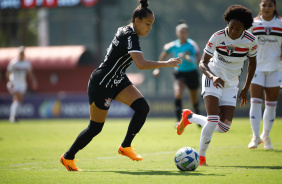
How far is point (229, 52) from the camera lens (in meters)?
7.06

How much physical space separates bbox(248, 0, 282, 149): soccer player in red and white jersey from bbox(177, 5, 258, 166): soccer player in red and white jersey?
165 centimetres

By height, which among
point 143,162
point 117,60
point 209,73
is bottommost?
point 143,162

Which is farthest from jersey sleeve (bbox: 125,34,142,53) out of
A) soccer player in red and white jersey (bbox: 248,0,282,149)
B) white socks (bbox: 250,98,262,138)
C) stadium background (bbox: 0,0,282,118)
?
stadium background (bbox: 0,0,282,118)

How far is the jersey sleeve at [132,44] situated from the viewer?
658cm

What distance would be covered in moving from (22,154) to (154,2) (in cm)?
2889

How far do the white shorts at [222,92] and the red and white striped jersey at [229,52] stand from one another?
4.2 inches

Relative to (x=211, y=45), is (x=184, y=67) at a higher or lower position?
lower

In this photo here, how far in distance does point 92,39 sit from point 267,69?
36080mm

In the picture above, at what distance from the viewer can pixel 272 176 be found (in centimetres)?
598

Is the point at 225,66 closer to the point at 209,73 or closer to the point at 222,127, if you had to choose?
the point at 209,73

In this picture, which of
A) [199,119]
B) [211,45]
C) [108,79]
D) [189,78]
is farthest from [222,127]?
[189,78]

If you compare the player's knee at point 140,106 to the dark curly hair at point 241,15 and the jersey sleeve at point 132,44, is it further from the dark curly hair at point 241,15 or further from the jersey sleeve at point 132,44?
the dark curly hair at point 241,15

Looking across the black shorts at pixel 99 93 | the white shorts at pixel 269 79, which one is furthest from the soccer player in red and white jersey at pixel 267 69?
the black shorts at pixel 99 93

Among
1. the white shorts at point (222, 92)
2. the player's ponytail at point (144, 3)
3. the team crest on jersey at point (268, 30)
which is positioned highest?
the player's ponytail at point (144, 3)
